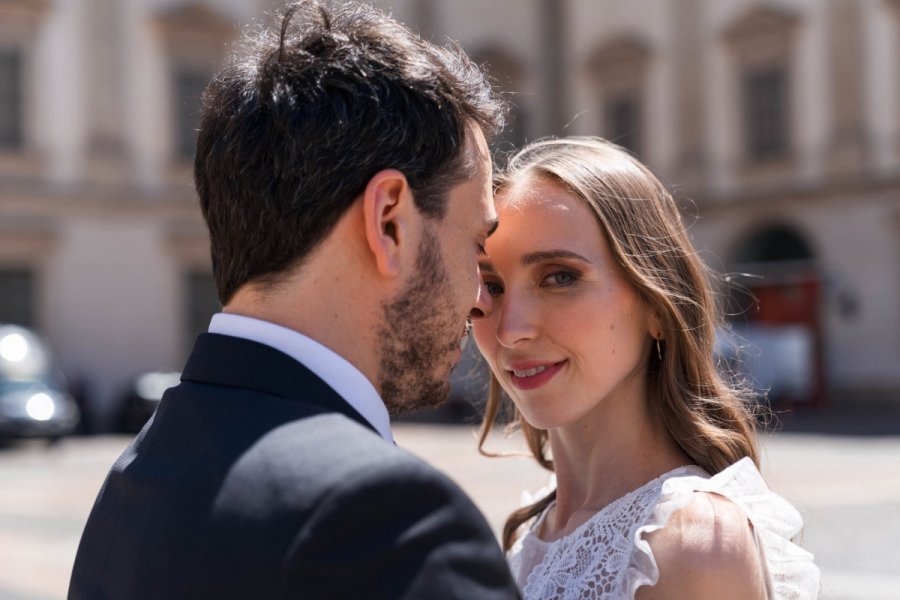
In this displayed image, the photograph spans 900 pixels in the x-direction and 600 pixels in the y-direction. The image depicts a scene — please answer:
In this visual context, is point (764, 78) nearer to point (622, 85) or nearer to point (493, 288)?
point (622, 85)

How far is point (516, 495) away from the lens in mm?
9719

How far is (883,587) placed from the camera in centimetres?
552

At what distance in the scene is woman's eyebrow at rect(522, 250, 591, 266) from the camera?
1.98 meters

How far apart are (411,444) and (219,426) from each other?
1563cm

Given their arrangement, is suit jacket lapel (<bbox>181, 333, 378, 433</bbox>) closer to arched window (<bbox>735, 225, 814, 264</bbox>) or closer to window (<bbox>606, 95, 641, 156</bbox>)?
arched window (<bbox>735, 225, 814, 264</bbox>)

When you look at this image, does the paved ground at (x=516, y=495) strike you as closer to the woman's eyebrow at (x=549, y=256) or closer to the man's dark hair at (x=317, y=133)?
the woman's eyebrow at (x=549, y=256)

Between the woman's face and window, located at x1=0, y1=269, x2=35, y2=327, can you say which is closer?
the woman's face

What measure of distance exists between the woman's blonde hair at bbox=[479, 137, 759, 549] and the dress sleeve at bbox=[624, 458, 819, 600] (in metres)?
0.15

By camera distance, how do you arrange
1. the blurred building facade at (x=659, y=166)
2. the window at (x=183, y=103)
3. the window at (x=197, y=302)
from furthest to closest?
the window at (x=197, y=302)
the window at (x=183, y=103)
the blurred building facade at (x=659, y=166)

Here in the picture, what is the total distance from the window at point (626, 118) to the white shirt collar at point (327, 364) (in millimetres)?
23130

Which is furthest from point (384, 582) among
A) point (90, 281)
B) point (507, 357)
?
point (90, 281)

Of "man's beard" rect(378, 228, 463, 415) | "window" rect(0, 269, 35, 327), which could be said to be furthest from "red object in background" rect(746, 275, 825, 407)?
→ "man's beard" rect(378, 228, 463, 415)

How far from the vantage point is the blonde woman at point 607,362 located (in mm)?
1858

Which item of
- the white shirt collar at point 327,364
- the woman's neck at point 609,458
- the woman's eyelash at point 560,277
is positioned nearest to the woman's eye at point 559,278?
the woman's eyelash at point 560,277
